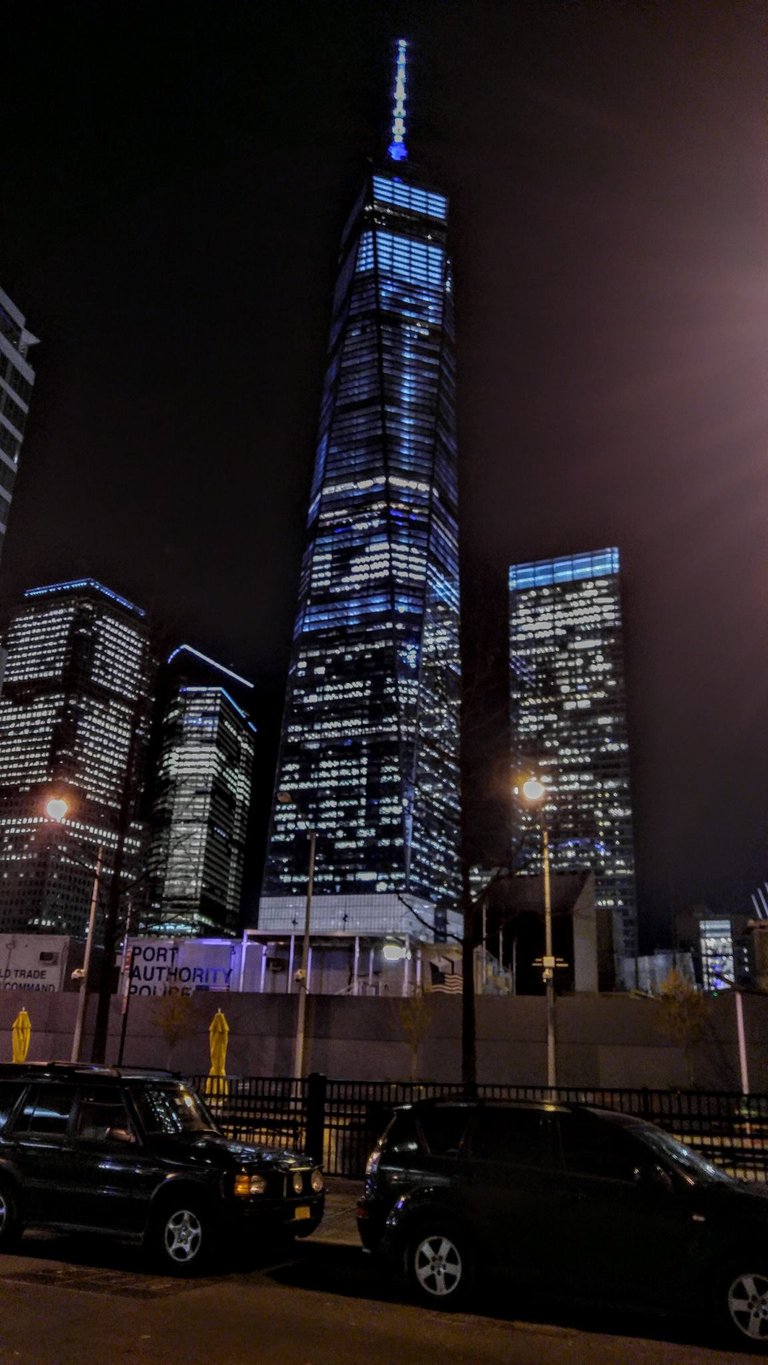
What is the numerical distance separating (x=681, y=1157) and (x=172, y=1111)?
563cm

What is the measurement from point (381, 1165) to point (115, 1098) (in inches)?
126

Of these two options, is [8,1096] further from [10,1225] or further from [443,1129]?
[443,1129]

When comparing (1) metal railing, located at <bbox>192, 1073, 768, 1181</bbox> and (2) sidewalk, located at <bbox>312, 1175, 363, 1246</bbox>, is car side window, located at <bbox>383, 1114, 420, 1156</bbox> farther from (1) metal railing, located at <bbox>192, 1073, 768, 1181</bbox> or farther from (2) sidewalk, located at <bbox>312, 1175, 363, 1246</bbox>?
(1) metal railing, located at <bbox>192, 1073, 768, 1181</bbox>

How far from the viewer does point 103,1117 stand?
A: 10.5m

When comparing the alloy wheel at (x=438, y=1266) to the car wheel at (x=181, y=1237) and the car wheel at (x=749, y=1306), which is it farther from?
the car wheel at (x=749, y=1306)

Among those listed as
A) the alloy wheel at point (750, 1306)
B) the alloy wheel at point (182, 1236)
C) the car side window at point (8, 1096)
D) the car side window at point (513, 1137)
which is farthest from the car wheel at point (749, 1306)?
the car side window at point (8, 1096)

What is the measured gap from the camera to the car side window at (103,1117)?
10359mm

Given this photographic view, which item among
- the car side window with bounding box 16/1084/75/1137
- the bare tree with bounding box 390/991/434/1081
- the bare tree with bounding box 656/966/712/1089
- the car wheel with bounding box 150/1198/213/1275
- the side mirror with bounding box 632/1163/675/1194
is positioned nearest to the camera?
the side mirror with bounding box 632/1163/675/1194

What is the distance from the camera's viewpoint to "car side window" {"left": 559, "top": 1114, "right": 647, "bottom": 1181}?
8602 millimetres

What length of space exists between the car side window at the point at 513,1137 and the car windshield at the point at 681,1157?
95 cm

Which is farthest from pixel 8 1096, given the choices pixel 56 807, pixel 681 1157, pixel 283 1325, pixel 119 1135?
pixel 56 807

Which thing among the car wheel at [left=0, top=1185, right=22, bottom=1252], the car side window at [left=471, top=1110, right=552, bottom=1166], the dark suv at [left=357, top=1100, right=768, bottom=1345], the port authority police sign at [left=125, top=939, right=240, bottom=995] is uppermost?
Answer: the port authority police sign at [left=125, top=939, right=240, bottom=995]

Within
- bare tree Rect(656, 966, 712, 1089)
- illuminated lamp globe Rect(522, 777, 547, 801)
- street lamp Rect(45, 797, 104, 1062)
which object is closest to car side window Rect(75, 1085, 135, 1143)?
illuminated lamp globe Rect(522, 777, 547, 801)

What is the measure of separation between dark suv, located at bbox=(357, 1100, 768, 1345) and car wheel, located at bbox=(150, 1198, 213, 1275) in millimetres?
1617
